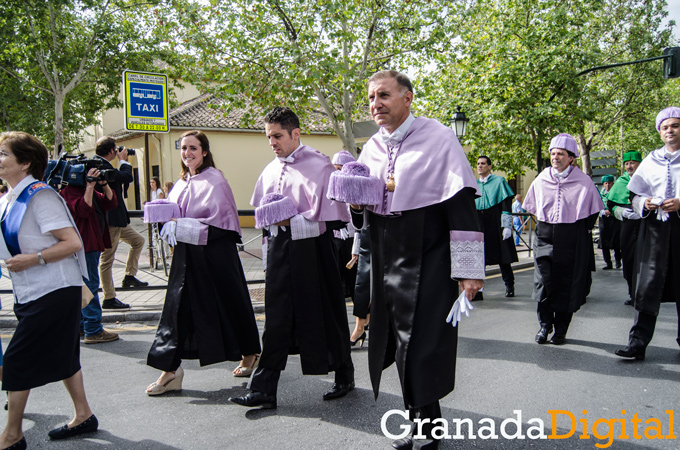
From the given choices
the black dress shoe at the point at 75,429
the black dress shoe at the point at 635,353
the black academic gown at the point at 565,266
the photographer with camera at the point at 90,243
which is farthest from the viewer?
the photographer with camera at the point at 90,243

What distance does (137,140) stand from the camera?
2891cm

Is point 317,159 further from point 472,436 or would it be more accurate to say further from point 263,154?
point 263,154

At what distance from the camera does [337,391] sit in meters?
4.02

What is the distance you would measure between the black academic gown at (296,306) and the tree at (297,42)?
7.28m

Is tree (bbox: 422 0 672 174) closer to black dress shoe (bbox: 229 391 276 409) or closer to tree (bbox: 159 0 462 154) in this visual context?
tree (bbox: 159 0 462 154)

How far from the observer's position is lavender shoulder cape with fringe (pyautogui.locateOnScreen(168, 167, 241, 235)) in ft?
13.6

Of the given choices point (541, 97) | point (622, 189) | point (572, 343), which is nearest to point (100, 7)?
point (541, 97)

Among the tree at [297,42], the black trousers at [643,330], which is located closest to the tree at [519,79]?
the tree at [297,42]

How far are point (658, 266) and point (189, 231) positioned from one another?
4109mm

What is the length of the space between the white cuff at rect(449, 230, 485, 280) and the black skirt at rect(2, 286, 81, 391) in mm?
2312

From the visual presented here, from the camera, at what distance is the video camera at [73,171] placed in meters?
4.46

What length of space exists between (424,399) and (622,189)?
6.67m

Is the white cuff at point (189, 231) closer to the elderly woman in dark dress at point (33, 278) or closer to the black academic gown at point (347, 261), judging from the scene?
the elderly woman in dark dress at point (33, 278)

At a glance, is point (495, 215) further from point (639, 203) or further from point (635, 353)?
point (635, 353)
